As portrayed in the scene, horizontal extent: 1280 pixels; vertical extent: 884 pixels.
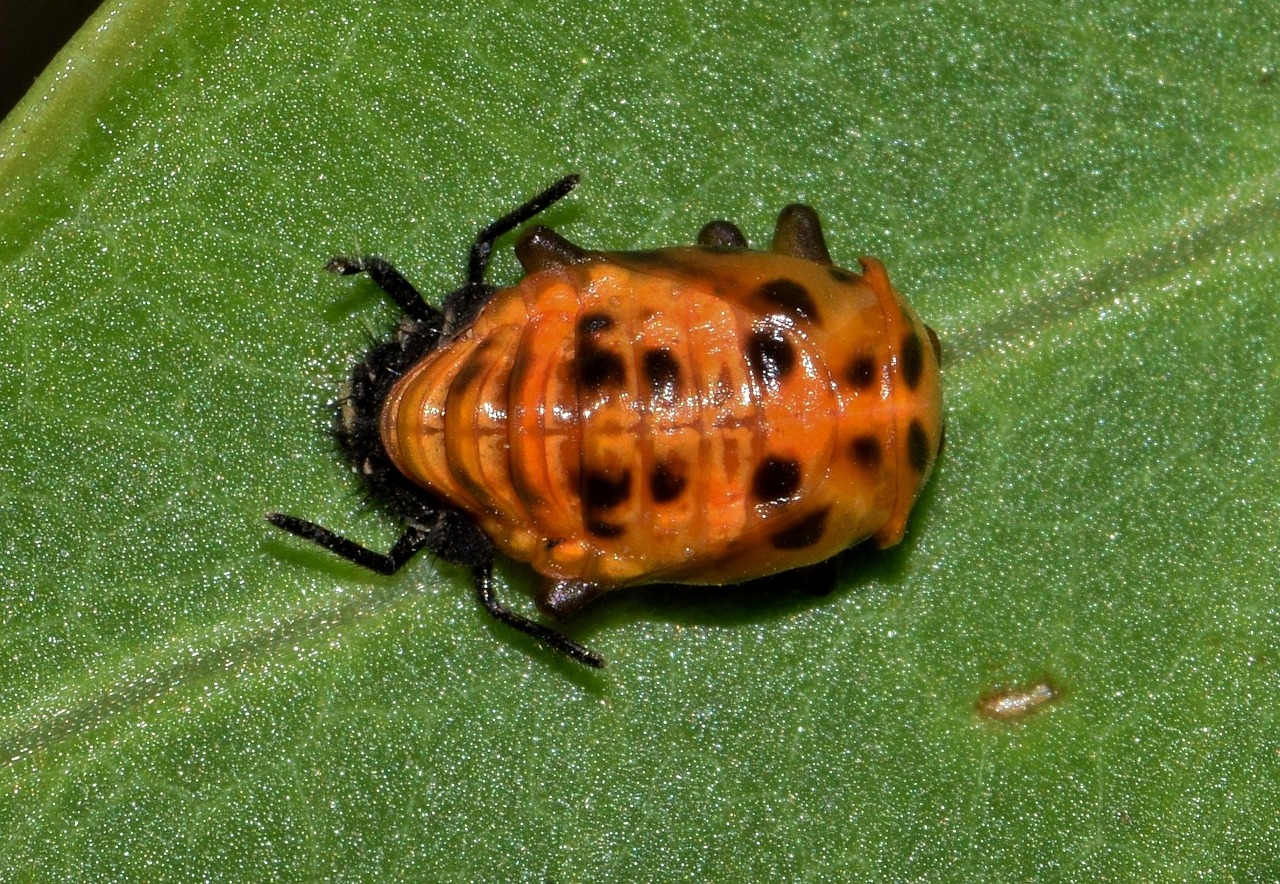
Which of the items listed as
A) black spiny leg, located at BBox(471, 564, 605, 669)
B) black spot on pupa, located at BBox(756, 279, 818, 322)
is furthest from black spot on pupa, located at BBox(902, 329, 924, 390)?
black spiny leg, located at BBox(471, 564, 605, 669)

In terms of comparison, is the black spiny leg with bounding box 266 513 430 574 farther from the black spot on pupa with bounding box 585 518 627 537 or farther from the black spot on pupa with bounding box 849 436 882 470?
Answer: the black spot on pupa with bounding box 849 436 882 470

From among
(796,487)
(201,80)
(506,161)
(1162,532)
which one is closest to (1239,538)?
(1162,532)

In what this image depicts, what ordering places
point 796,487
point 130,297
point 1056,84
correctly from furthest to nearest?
point 1056,84 < point 130,297 < point 796,487

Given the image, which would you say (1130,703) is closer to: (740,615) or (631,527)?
(740,615)

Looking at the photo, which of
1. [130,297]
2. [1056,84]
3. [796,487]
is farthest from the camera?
[1056,84]

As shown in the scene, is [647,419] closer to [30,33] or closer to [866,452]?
[866,452]

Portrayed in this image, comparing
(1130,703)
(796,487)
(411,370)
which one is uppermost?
(411,370)

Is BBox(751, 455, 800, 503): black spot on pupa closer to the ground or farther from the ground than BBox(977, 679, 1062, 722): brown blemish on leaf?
farther from the ground
